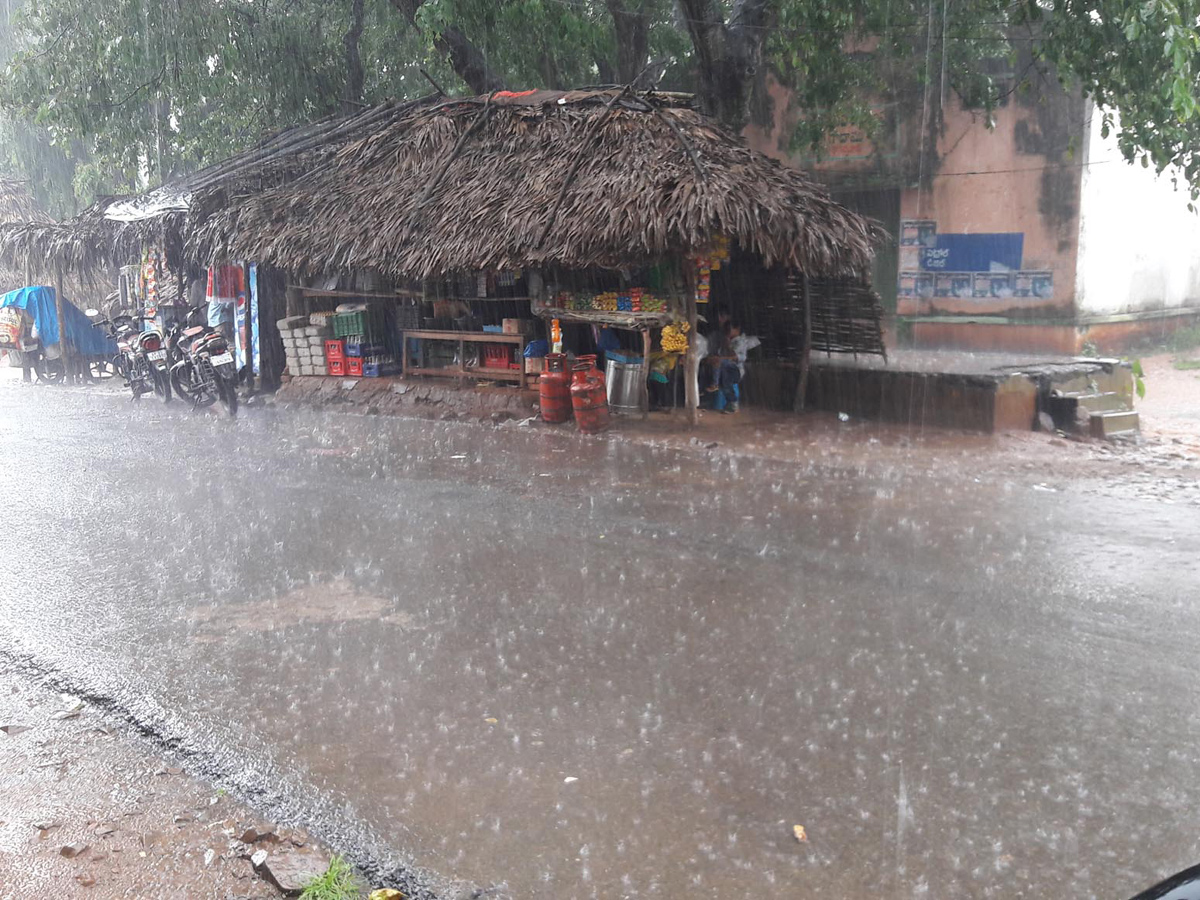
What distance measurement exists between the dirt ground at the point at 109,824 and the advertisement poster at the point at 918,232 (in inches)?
644

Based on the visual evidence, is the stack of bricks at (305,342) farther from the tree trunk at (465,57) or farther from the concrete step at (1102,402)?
the concrete step at (1102,402)

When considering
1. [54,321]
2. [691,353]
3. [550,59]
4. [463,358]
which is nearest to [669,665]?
[691,353]

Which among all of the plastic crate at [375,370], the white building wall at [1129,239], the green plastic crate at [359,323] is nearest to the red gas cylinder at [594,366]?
the plastic crate at [375,370]

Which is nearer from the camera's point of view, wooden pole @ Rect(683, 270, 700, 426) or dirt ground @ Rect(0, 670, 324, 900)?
dirt ground @ Rect(0, 670, 324, 900)

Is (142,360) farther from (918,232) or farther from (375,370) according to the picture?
(918,232)

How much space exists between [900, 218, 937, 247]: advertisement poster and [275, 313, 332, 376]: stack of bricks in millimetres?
10263

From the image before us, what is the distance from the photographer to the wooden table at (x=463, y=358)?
13611 mm

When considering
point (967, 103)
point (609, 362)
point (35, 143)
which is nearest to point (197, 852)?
point (609, 362)

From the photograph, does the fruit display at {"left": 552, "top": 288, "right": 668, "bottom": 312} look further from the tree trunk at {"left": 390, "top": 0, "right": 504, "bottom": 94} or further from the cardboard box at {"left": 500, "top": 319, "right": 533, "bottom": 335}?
the tree trunk at {"left": 390, "top": 0, "right": 504, "bottom": 94}

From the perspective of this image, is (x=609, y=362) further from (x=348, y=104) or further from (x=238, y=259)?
(x=348, y=104)

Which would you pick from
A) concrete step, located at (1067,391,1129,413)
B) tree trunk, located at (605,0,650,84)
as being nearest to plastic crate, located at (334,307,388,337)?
tree trunk, located at (605,0,650,84)

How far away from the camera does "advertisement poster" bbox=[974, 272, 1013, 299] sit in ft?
55.7

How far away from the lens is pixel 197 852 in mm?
3592

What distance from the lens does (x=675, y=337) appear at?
1151 centimetres
